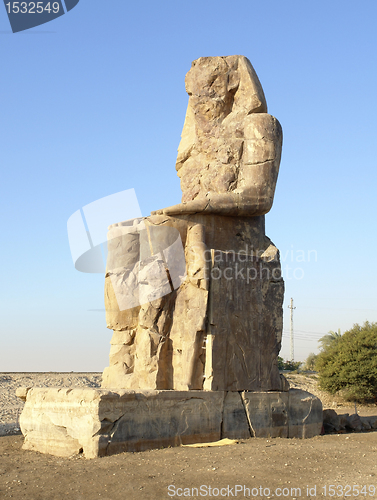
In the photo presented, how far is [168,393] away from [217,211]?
205cm

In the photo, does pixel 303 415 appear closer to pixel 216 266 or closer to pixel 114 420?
pixel 216 266

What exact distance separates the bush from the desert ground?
307 inches

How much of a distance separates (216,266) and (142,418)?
1.74 meters

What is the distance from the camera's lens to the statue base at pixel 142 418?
4570mm

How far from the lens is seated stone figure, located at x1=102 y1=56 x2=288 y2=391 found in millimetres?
5480

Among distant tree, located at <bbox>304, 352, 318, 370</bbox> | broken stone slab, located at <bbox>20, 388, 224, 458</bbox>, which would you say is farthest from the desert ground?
distant tree, located at <bbox>304, 352, 318, 370</bbox>

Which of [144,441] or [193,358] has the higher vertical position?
[193,358]

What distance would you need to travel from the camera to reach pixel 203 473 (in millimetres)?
3955

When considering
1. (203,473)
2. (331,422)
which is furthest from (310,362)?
(203,473)

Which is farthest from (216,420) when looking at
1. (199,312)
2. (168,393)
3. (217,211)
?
(217,211)

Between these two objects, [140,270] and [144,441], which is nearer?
[144,441]

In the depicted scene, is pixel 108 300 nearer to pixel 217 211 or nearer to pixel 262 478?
pixel 217 211

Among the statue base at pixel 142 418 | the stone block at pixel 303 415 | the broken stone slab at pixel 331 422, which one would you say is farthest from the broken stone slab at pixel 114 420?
the broken stone slab at pixel 331 422

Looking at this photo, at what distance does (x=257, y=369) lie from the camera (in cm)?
575
